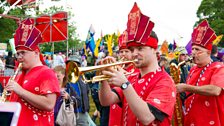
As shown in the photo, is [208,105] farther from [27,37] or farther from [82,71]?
[27,37]

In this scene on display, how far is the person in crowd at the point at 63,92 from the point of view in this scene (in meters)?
6.54

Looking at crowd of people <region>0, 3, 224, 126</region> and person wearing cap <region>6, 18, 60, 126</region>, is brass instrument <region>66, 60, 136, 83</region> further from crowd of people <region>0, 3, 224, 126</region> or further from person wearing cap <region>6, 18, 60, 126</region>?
person wearing cap <region>6, 18, 60, 126</region>

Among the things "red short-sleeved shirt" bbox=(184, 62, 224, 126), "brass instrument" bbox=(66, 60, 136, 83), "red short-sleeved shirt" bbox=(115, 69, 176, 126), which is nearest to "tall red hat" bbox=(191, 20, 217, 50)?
"red short-sleeved shirt" bbox=(184, 62, 224, 126)

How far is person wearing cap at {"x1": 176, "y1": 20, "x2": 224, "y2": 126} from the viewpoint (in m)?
5.49

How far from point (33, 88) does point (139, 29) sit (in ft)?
4.78

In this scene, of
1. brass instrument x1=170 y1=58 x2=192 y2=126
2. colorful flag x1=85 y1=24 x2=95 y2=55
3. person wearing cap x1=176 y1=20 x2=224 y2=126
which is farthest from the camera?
colorful flag x1=85 y1=24 x2=95 y2=55

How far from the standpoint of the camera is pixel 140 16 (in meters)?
4.10

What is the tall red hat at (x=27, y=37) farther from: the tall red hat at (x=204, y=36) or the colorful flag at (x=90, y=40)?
the colorful flag at (x=90, y=40)

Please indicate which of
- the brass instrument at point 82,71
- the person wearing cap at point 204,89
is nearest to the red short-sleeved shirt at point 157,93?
the brass instrument at point 82,71

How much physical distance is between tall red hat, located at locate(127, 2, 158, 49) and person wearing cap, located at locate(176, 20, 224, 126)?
5.38 feet

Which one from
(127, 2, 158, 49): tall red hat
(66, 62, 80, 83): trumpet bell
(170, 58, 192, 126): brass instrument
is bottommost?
(170, 58, 192, 126): brass instrument

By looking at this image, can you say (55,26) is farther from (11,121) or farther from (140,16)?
(11,121)

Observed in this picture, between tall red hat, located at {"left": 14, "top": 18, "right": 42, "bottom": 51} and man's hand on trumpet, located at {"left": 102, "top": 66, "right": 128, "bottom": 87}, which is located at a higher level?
tall red hat, located at {"left": 14, "top": 18, "right": 42, "bottom": 51}

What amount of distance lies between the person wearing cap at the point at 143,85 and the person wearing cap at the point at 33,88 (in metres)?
0.86
